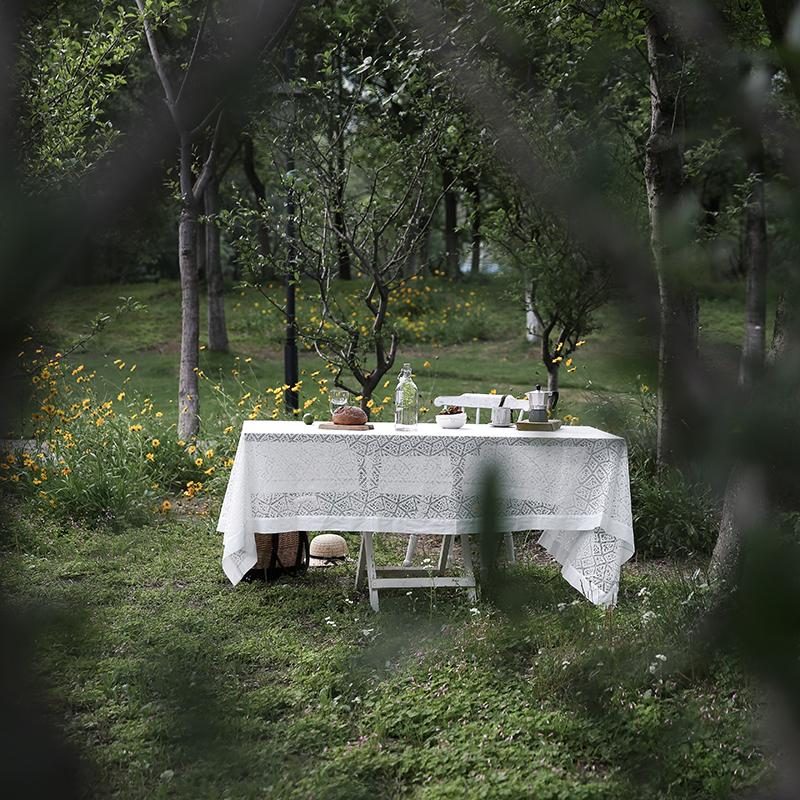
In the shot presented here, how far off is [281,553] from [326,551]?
360mm

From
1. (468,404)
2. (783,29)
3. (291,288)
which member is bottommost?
(468,404)

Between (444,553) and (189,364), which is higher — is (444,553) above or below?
below

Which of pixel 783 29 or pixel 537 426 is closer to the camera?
pixel 783 29

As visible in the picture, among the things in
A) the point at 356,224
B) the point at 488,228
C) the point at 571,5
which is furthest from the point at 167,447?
the point at 488,228

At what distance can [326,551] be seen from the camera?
605 cm

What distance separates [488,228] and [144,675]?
1.84ft

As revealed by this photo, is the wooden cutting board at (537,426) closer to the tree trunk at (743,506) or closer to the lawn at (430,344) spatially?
the lawn at (430,344)

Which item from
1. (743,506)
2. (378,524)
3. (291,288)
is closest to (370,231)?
(291,288)

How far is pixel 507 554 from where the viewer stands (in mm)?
896

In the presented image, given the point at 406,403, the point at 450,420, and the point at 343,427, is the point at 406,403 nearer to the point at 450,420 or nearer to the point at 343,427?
the point at 450,420

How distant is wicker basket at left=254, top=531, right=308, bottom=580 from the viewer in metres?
5.68

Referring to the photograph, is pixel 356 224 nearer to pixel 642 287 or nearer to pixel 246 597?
pixel 246 597

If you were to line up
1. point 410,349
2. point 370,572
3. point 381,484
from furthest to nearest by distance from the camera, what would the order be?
point 410,349 < point 381,484 < point 370,572

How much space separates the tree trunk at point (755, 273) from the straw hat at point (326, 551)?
5396 mm
